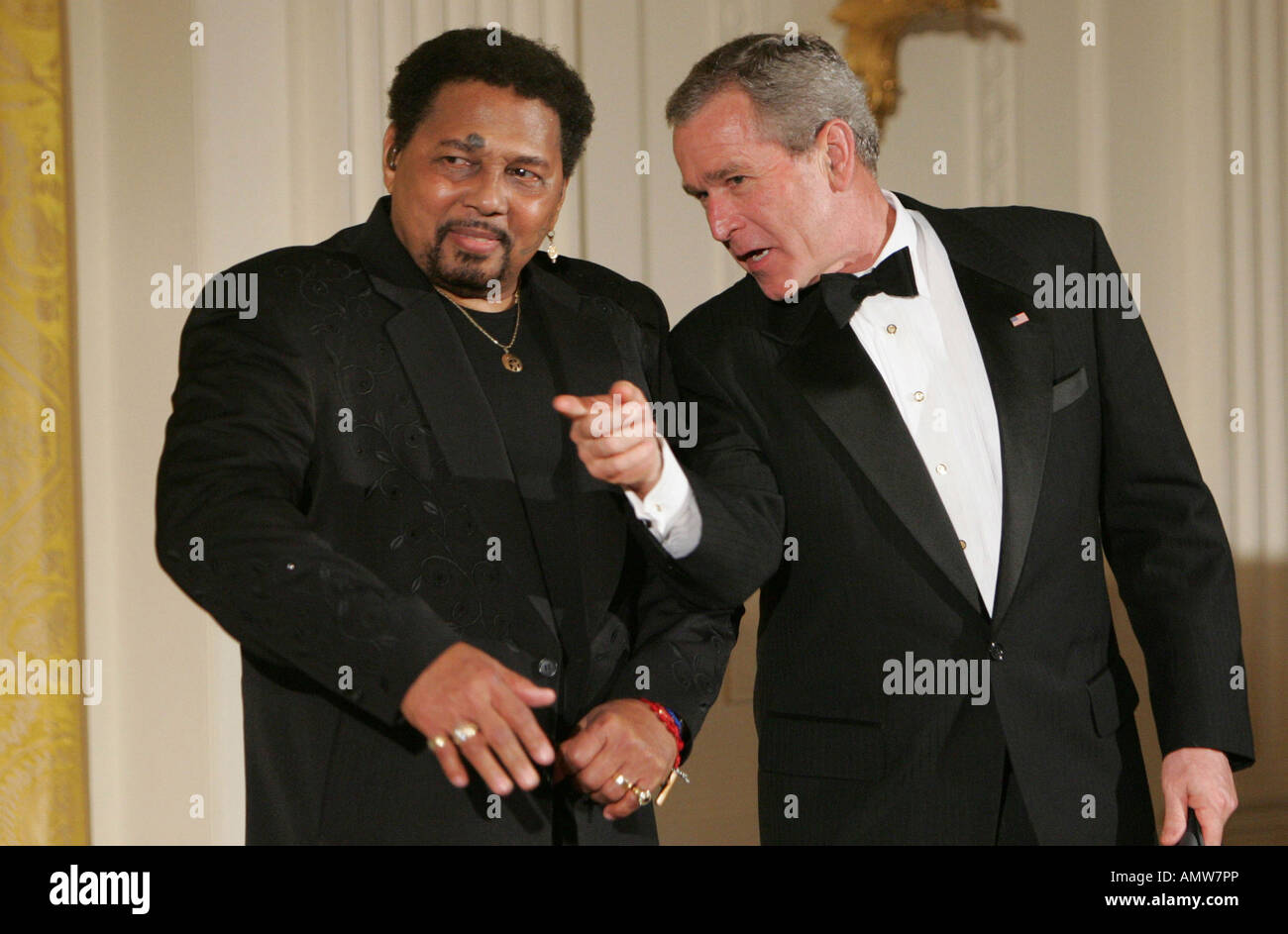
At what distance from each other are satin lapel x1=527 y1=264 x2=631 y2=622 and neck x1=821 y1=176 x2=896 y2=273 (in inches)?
15.4

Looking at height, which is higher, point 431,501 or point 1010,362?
point 1010,362

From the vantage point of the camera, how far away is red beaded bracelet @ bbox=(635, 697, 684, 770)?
175 centimetres

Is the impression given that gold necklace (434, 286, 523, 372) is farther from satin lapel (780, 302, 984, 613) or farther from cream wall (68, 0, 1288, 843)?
cream wall (68, 0, 1288, 843)

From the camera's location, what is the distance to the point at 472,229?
1.79 metres

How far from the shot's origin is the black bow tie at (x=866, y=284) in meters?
1.99

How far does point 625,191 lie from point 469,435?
1.40 meters

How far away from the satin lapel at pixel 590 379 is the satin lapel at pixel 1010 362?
0.53 metres

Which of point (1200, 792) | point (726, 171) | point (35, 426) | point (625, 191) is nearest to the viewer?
point (1200, 792)

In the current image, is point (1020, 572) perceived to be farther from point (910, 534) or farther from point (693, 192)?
point (693, 192)

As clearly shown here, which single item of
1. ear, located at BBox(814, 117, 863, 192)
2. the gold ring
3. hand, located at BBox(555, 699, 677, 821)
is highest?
ear, located at BBox(814, 117, 863, 192)

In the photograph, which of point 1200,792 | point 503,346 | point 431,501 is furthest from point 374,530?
point 1200,792

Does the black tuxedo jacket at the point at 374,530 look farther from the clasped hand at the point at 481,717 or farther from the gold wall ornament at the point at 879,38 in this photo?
the gold wall ornament at the point at 879,38

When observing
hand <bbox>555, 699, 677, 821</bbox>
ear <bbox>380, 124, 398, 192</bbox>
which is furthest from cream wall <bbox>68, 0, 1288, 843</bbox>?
hand <bbox>555, 699, 677, 821</bbox>

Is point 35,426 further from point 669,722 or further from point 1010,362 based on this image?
point 1010,362
